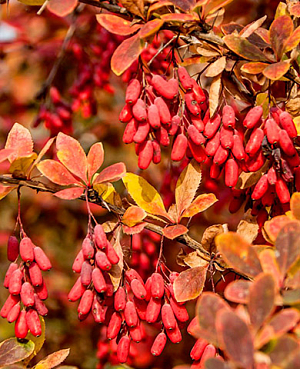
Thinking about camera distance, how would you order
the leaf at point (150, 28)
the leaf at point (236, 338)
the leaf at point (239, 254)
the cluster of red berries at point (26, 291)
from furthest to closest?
the cluster of red berries at point (26, 291)
the leaf at point (150, 28)
the leaf at point (239, 254)
the leaf at point (236, 338)

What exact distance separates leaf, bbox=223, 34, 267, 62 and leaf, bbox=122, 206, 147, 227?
26 centimetres

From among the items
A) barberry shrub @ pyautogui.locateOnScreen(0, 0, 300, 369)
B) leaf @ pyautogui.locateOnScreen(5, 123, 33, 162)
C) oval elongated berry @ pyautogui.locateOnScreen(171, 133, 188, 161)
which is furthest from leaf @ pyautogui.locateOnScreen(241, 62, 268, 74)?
leaf @ pyautogui.locateOnScreen(5, 123, 33, 162)

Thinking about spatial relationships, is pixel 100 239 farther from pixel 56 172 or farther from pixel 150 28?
pixel 150 28

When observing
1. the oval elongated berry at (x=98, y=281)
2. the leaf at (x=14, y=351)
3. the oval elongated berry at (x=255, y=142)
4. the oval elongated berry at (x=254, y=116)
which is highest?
the oval elongated berry at (x=254, y=116)

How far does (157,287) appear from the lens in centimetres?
77

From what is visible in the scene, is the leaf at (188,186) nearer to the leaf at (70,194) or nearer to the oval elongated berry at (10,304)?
the leaf at (70,194)

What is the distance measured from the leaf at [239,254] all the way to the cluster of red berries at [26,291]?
324 mm

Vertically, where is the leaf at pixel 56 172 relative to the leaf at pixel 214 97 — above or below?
below

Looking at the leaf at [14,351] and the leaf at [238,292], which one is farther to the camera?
the leaf at [14,351]

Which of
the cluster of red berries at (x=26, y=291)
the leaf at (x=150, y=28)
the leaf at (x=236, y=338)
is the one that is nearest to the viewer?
the leaf at (x=236, y=338)

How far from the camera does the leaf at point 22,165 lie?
2.44 feet

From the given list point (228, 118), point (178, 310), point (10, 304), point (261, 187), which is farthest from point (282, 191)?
point (10, 304)

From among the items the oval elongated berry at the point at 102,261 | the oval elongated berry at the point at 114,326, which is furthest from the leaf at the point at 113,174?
the oval elongated berry at the point at 114,326

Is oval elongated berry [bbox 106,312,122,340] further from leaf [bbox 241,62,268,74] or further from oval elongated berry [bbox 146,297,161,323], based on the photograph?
leaf [bbox 241,62,268,74]
